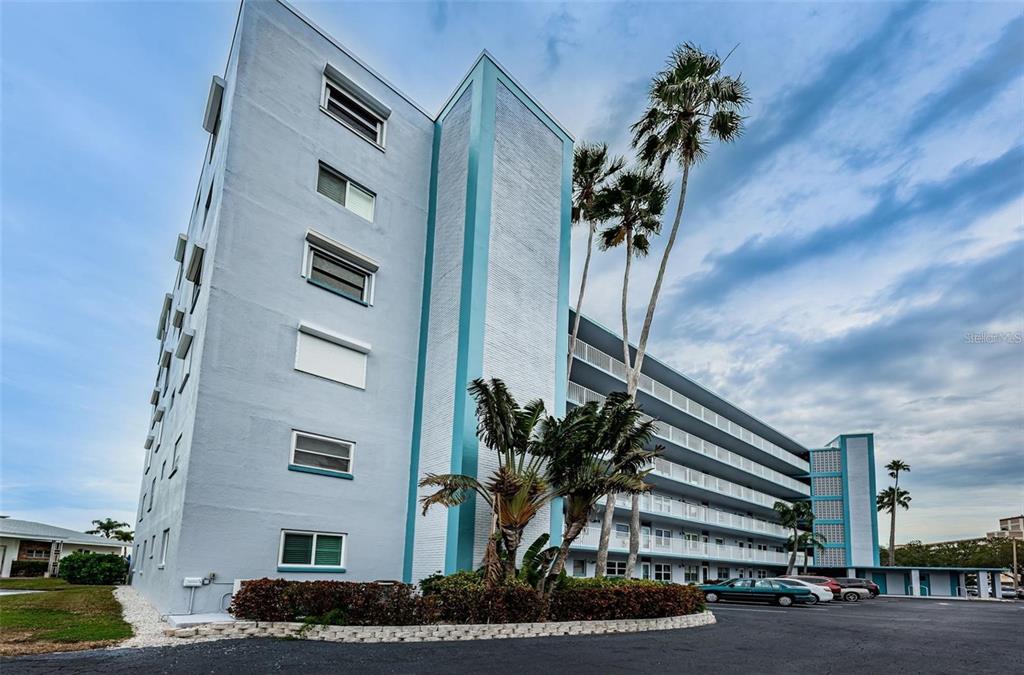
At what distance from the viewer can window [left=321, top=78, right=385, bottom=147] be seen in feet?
64.0

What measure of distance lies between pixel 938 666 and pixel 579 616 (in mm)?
6913

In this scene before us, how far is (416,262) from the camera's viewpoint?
20.8 metres

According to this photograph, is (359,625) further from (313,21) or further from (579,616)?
(313,21)

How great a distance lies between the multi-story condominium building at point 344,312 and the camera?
1540 cm

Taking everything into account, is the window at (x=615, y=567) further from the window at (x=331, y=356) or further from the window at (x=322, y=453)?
the window at (x=331, y=356)

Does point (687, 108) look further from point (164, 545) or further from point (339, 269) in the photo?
point (164, 545)

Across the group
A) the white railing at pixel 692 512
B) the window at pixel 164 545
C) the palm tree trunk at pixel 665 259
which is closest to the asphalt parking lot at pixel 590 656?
the window at pixel 164 545

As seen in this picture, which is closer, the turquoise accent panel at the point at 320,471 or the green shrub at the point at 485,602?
the green shrub at the point at 485,602

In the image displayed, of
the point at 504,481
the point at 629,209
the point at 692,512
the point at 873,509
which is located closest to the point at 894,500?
the point at 873,509

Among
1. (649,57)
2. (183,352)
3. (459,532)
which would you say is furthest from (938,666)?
(649,57)

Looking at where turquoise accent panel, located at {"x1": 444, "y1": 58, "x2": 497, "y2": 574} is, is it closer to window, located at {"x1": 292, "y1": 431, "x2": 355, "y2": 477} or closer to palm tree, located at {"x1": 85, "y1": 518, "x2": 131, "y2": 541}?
window, located at {"x1": 292, "y1": 431, "x2": 355, "y2": 477}

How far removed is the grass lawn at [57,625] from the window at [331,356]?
6.80 meters

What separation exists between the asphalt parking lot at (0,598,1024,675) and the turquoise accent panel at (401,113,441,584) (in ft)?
18.4

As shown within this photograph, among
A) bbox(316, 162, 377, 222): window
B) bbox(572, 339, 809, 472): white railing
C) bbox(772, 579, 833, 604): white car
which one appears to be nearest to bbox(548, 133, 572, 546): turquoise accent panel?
bbox(572, 339, 809, 472): white railing
